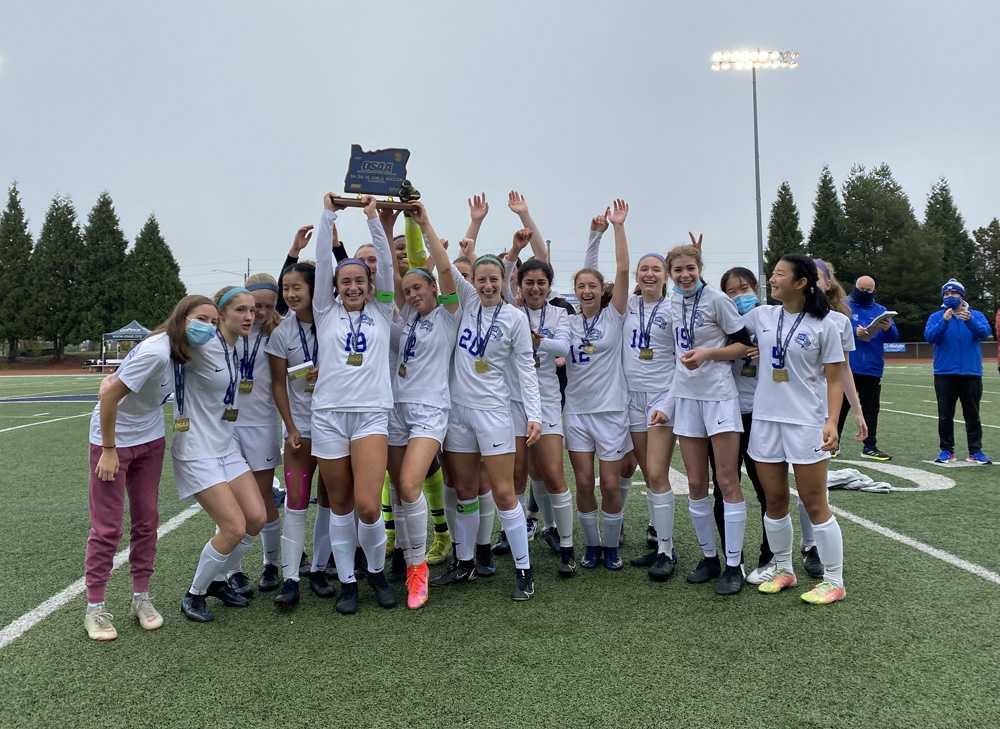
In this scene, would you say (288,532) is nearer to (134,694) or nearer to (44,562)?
(134,694)

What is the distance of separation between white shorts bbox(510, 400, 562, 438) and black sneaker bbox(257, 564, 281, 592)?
5.95 feet

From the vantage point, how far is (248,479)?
386cm

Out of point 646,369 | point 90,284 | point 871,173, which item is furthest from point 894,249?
point 90,284

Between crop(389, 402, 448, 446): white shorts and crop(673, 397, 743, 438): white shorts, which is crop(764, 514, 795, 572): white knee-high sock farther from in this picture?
crop(389, 402, 448, 446): white shorts

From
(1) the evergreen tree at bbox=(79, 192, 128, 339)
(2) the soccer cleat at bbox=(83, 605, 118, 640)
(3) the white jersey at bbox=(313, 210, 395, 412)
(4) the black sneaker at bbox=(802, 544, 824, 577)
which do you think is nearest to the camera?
(2) the soccer cleat at bbox=(83, 605, 118, 640)

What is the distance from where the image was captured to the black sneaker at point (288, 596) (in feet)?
12.7

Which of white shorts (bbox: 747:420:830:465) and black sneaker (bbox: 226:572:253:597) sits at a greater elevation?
white shorts (bbox: 747:420:830:465)

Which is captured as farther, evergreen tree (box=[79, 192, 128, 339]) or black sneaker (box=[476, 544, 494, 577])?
evergreen tree (box=[79, 192, 128, 339])

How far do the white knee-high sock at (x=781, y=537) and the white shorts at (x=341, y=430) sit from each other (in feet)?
7.91

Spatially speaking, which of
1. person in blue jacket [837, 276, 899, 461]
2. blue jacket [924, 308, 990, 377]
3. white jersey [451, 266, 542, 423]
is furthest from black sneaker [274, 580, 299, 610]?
blue jacket [924, 308, 990, 377]

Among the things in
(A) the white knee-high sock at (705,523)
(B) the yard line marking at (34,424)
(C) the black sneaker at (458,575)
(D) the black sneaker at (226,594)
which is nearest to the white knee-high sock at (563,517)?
(C) the black sneaker at (458,575)

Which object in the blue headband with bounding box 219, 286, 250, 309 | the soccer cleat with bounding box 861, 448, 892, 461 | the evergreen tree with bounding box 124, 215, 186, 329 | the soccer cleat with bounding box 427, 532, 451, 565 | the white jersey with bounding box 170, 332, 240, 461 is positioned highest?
the evergreen tree with bounding box 124, 215, 186, 329

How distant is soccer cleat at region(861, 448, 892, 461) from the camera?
8297mm

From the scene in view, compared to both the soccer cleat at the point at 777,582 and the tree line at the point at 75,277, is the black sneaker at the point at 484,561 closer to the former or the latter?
the soccer cleat at the point at 777,582
